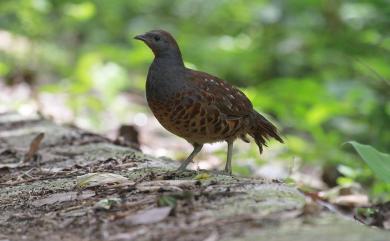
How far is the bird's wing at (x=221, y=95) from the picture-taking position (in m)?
4.72

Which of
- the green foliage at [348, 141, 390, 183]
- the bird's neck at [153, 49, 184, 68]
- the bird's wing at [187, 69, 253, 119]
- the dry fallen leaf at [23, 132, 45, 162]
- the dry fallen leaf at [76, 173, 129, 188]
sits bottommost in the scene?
the dry fallen leaf at [76, 173, 129, 188]

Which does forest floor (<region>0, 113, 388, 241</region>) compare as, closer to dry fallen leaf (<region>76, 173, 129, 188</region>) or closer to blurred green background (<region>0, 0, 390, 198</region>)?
dry fallen leaf (<region>76, 173, 129, 188</region>)

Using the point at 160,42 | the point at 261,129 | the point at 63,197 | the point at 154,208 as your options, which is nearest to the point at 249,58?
the point at 261,129

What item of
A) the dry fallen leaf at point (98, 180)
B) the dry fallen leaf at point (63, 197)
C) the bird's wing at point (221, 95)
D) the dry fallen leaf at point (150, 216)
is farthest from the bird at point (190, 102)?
the dry fallen leaf at point (150, 216)

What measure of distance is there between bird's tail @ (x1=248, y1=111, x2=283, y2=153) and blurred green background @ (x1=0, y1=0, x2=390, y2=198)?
0.83 m

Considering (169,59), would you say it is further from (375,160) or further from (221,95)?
(375,160)

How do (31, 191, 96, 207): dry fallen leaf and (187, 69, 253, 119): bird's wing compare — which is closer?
(31, 191, 96, 207): dry fallen leaf

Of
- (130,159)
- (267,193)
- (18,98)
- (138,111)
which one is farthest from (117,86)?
(267,193)

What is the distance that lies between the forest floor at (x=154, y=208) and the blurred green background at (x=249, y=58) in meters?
2.33

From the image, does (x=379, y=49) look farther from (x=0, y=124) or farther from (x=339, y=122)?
(x=0, y=124)

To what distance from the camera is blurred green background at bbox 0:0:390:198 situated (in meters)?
7.81

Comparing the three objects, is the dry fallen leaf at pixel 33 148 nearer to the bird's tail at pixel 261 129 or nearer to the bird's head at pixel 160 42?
the bird's head at pixel 160 42

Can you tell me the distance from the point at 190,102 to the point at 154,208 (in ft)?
5.22

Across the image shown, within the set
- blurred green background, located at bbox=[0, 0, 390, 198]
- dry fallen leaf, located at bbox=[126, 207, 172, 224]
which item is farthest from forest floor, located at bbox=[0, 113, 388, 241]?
blurred green background, located at bbox=[0, 0, 390, 198]
